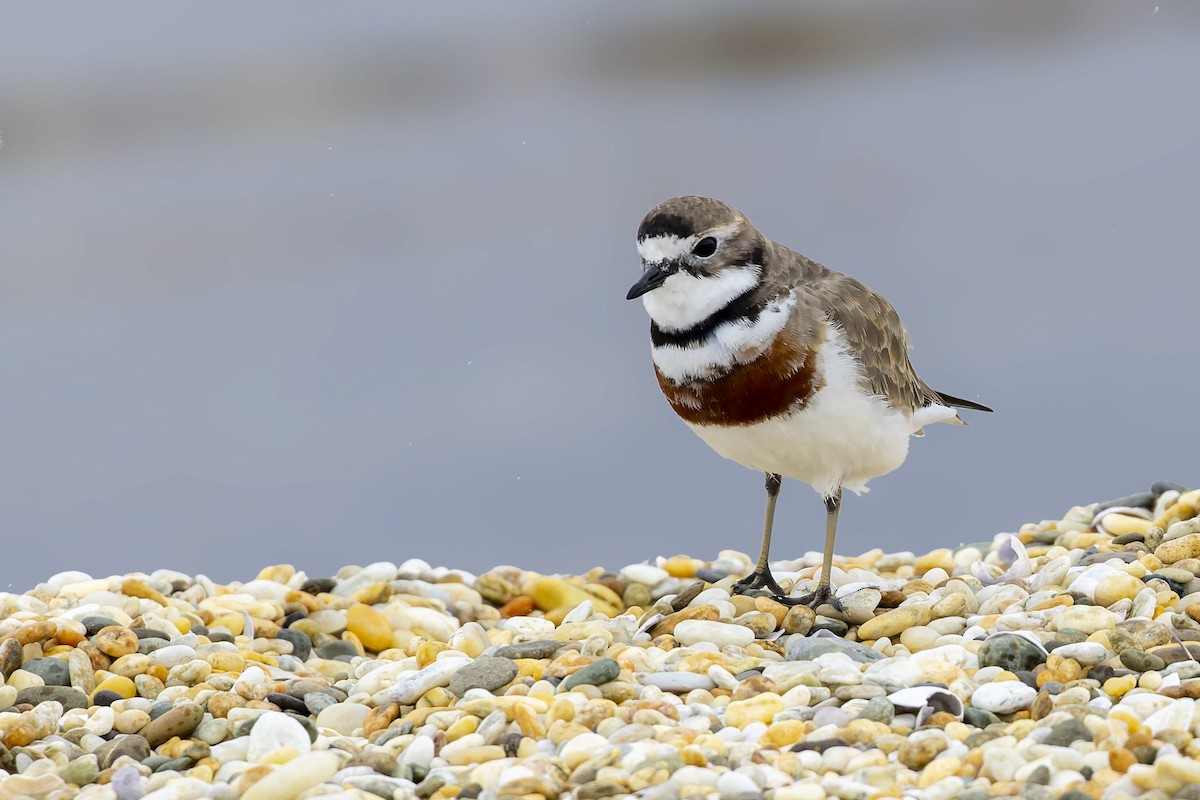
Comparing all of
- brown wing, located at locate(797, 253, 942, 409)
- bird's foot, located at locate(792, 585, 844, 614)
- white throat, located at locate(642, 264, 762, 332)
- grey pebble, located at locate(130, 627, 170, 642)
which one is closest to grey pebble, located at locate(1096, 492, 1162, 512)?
brown wing, located at locate(797, 253, 942, 409)

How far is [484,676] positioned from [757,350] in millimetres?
1054

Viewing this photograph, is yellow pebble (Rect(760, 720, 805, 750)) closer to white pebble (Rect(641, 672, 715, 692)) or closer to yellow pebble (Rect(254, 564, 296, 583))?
white pebble (Rect(641, 672, 715, 692))

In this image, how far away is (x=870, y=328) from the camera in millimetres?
3775

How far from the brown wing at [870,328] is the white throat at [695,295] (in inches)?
9.8

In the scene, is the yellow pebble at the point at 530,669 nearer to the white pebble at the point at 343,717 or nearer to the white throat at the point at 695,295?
the white pebble at the point at 343,717

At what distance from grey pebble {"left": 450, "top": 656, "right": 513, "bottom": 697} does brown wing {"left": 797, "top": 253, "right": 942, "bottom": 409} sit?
1.25 metres

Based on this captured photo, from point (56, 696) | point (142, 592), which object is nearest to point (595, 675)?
point (56, 696)

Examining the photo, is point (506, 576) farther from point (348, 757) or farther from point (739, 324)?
point (348, 757)

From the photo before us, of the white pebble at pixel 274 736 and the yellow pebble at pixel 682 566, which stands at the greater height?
the yellow pebble at pixel 682 566

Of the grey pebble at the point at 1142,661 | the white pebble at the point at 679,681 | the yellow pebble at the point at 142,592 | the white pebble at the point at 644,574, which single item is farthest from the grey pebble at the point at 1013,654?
the yellow pebble at the point at 142,592

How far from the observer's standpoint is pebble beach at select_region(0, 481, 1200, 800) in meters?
2.47

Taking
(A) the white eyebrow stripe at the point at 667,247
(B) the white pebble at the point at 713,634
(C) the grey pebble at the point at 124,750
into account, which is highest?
(A) the white eyebrow stripe at the point at 667,247

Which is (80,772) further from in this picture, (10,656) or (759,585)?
(759,585)

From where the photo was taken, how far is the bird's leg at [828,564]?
3719 mm
